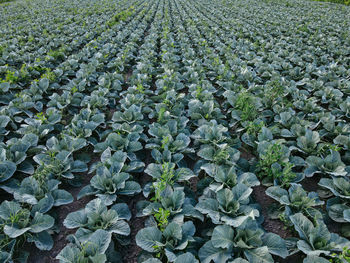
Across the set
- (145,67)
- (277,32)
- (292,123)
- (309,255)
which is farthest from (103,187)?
(277,32)

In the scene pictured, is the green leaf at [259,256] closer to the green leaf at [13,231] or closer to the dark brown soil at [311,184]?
the dark brown soil at [311,184]

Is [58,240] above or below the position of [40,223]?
below

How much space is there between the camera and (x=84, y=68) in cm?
510

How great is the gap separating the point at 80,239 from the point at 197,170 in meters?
1.34

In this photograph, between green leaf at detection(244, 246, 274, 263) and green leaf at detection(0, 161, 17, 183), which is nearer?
green leaf at detection(244, 246, 274, 263)

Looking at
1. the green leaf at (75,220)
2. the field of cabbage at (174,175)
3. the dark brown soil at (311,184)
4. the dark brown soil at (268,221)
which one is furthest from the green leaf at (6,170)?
the dark brown soil at (311,184)

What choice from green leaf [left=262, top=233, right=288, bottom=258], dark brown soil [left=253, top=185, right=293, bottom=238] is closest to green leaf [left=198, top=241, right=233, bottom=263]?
green leaf [left=262, top=233, right=288, bottom=258]

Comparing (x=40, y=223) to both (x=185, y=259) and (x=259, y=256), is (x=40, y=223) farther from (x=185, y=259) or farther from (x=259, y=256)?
(x=259, y=256)

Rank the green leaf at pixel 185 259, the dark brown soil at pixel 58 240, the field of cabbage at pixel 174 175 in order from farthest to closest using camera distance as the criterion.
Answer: the dark brown soil at pixel 58 240 < the field of cabbage at pixel 174 175 < the green leaf at pixel 185 259

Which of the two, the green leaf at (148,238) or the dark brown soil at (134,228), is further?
the dark brown soil at (134,228)

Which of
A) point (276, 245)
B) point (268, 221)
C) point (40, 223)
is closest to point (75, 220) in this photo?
point (40, 223)

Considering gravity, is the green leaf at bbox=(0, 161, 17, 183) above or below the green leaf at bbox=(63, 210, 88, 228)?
above

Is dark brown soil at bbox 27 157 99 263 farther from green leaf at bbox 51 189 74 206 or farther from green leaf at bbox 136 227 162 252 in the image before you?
green leaf at bbox 136 227 162 252

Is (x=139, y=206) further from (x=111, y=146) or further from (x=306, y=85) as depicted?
(x=306, y=85)
